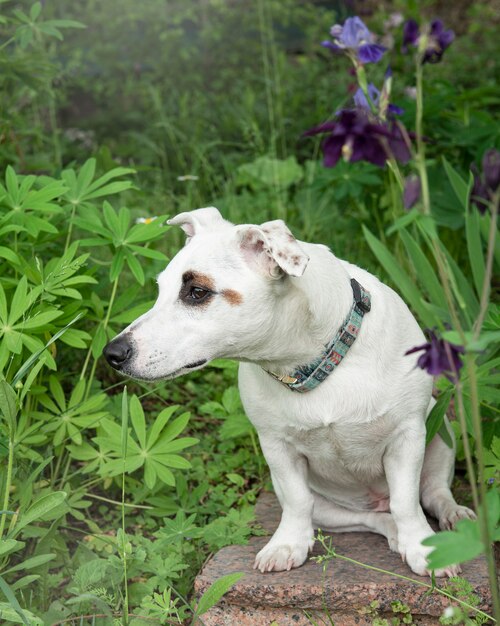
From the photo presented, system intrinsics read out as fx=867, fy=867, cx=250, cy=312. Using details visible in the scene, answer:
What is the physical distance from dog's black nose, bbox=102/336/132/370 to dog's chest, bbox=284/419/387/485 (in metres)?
0.58

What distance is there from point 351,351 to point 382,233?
6.67 ft

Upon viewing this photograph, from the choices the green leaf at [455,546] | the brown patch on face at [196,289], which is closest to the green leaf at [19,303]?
the brown patch on face at [196,289]

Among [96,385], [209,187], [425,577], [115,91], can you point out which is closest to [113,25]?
[115,91]

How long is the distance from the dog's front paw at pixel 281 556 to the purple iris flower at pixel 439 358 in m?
1.13

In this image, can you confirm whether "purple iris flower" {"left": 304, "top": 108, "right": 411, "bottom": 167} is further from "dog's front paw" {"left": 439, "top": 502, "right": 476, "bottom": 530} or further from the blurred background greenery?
the blurred background greenery

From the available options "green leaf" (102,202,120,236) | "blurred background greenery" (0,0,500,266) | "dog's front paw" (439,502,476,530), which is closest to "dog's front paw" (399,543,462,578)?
"dog's front paw" (439,502,476,530)

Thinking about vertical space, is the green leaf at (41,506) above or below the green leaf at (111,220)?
below

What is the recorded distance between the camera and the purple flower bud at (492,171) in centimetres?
170

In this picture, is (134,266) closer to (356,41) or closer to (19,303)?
(19,303)

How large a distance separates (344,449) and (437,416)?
0.30 meters

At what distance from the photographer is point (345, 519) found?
295 cm

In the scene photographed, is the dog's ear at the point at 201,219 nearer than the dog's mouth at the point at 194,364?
No

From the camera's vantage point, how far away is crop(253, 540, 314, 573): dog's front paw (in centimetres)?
271

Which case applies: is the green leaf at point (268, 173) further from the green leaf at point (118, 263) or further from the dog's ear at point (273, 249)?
the dog's ear at point (273, 249)
